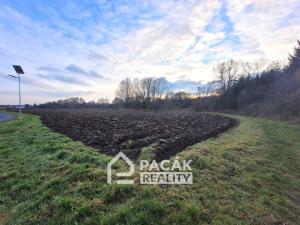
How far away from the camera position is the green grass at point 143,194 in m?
3.42

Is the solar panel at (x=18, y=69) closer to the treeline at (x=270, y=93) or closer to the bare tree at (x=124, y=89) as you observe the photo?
the treeline at (x=270, y=93)

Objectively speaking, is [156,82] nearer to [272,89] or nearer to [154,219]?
[272,89]

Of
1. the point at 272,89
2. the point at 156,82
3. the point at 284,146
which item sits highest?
the point at 156,82

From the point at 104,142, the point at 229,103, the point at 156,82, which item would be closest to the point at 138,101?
the point at 156,82

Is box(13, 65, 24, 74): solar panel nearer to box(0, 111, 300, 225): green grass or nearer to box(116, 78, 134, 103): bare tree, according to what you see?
box(0, 111, 300, 225): green grass

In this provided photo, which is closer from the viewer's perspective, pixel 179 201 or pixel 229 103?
pixel 179 201

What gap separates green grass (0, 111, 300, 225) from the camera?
3420mm

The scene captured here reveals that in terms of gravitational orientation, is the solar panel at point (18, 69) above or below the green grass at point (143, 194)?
above

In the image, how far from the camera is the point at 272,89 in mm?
35000

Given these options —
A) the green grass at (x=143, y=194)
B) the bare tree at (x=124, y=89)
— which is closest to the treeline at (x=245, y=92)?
the bare tree at (x=124, y=89)

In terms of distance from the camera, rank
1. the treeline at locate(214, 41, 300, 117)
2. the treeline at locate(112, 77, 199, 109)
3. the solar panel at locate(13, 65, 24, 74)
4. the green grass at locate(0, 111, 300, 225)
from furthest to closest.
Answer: the treeline at locate(112, 77, 199, 109) < the treeline at locate(214, 41, 300, 117) < the solar panel at locate(13, 65, 24, 74) < the green grass at locate(0, 111, 300, 225)

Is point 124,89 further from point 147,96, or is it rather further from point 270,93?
point 270,93

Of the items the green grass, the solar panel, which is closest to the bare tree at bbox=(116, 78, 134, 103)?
the solar panel

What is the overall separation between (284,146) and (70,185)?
9.21 m
